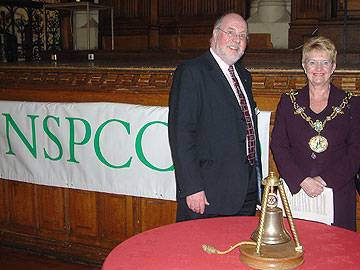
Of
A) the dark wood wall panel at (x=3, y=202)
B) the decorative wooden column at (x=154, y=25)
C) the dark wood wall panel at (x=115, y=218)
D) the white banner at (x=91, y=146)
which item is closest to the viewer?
the white banner at (x=91, y=146)

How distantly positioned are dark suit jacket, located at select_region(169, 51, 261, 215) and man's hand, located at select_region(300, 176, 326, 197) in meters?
0.27

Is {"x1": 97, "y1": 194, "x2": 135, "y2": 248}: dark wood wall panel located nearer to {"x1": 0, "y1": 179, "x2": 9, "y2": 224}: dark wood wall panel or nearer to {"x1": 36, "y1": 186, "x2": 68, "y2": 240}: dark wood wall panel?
{"x1": 36, "y1": 186, "x2": 68, "y2": 240}: dark wood wall panel

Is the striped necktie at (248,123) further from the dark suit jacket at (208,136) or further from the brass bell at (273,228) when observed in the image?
the brass bell at (273,228)

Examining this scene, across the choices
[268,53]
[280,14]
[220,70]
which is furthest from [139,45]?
[220,70]

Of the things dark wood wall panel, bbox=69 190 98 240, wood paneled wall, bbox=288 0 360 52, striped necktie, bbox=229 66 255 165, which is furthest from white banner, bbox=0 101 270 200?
wood paneled wall, bbox=288 0 360 52

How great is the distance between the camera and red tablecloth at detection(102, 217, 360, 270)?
155 cm

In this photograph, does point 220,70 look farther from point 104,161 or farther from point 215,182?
point 104,161

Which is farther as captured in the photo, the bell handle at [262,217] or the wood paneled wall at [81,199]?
the wood paneled wall at [81,199]

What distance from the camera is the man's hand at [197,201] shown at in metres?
2.46

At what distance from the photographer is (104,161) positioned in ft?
11.5

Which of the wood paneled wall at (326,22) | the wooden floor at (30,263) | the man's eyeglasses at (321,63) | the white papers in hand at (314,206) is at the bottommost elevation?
the wooden floor at (30,263)

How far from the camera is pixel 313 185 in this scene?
8.00ft

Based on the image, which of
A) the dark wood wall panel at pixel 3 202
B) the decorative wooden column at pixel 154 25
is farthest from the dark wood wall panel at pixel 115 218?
the decorative wooden column at pixel 154 25

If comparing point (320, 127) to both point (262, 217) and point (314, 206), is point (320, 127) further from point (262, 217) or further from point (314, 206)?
point (262, 217)
